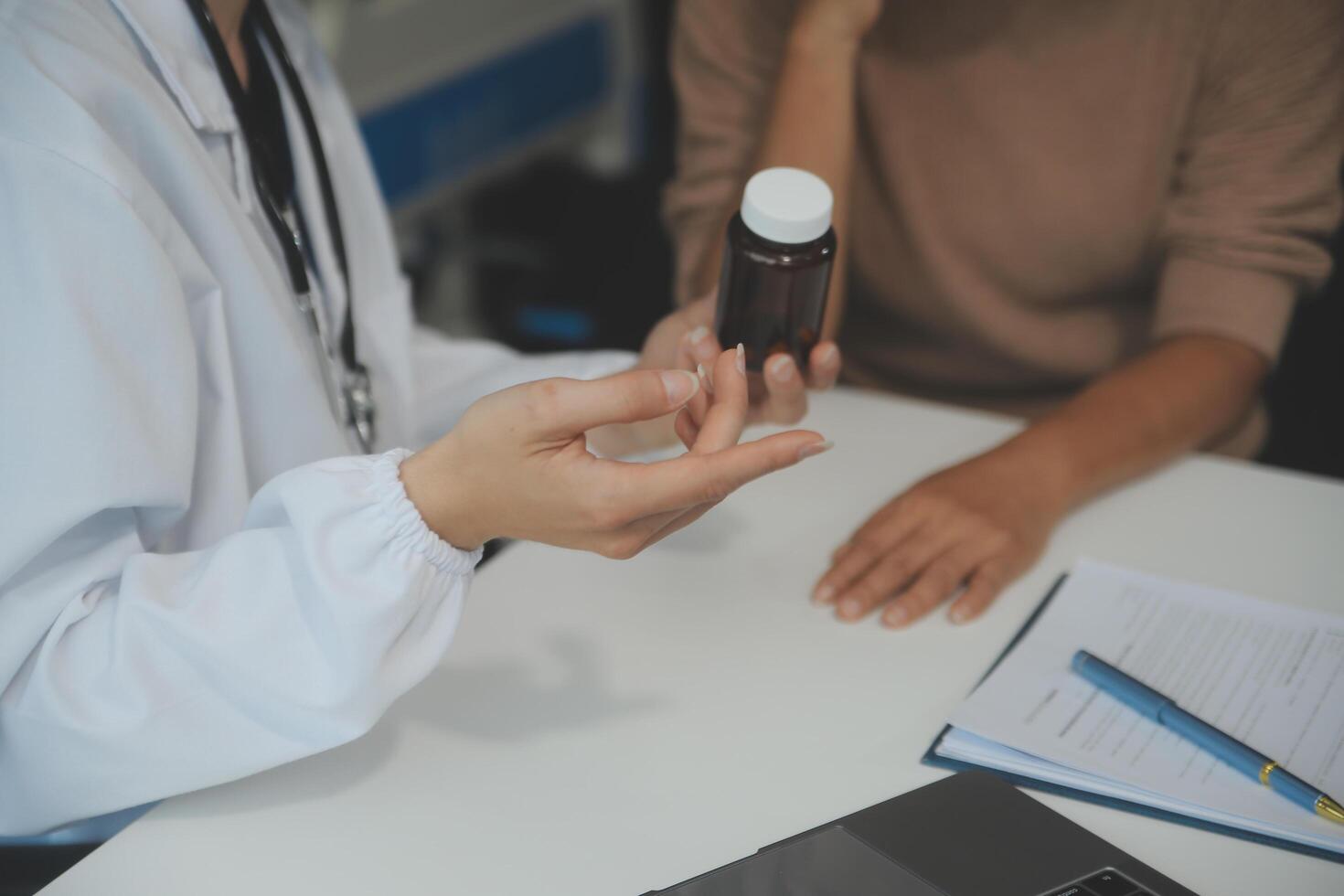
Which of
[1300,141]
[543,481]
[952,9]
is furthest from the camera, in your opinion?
[952,9]

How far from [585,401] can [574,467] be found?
0.11 feet

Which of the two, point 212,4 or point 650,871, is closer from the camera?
point 650,871

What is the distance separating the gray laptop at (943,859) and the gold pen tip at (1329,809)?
4.1 inches

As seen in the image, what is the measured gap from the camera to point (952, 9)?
3.76 ft

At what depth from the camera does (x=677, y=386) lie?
1.81ft

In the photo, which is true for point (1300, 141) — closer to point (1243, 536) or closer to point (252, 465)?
point (1243, 536)

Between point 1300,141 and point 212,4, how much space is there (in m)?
0.95

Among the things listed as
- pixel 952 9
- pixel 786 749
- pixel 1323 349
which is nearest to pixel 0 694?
pixel 786 749

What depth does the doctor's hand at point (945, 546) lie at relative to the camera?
749 millimetres

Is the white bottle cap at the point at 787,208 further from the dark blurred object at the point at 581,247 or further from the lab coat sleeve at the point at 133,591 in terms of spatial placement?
the dark blurred object at the point at 581,247

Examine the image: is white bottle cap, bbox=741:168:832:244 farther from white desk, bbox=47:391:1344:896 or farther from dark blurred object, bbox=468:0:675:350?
dark blurred object, bbox=468:0:675:350

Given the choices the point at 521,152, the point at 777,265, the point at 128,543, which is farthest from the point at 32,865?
the point at 521,152

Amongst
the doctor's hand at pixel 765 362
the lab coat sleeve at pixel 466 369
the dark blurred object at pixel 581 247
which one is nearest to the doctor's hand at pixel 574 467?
the doctor's hand at pixel 765 362

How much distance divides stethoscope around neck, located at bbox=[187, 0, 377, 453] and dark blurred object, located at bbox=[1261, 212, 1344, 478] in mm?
1093
